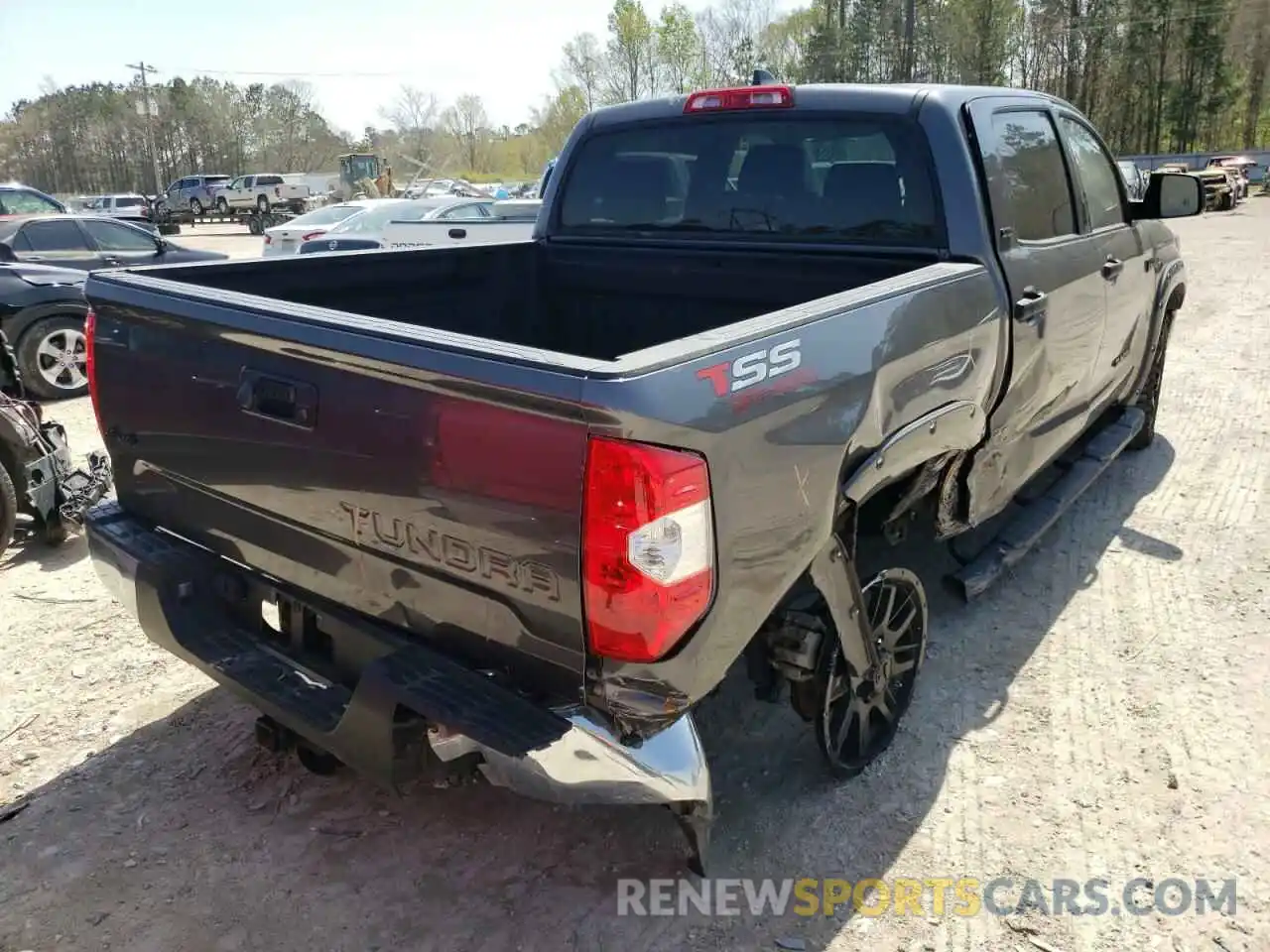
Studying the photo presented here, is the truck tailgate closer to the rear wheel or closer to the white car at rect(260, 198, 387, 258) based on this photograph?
the rear wheel

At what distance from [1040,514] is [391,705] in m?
3.38

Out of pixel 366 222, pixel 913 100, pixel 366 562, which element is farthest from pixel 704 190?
pixel 366 222

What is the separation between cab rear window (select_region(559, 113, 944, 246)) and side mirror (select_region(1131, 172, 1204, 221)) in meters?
1.97

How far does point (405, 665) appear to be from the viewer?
7.25ft

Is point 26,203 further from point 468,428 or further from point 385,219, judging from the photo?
point 468,428

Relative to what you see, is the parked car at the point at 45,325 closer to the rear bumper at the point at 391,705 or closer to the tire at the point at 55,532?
the tire at the point at 55,532

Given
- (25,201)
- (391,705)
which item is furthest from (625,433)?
(25,201)

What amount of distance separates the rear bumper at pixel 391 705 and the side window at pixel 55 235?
31.7 feet

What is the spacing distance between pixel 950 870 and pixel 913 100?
8.28 feet

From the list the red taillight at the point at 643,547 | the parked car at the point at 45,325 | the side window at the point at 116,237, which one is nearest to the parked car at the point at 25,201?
the side window at the point at 116,237

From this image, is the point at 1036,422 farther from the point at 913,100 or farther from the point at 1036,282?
the point at 913,100

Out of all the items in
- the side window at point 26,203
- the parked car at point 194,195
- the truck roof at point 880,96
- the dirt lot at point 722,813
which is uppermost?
the parked car at point 194,195

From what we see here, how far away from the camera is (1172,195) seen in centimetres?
471

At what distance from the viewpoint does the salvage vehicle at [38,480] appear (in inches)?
191
